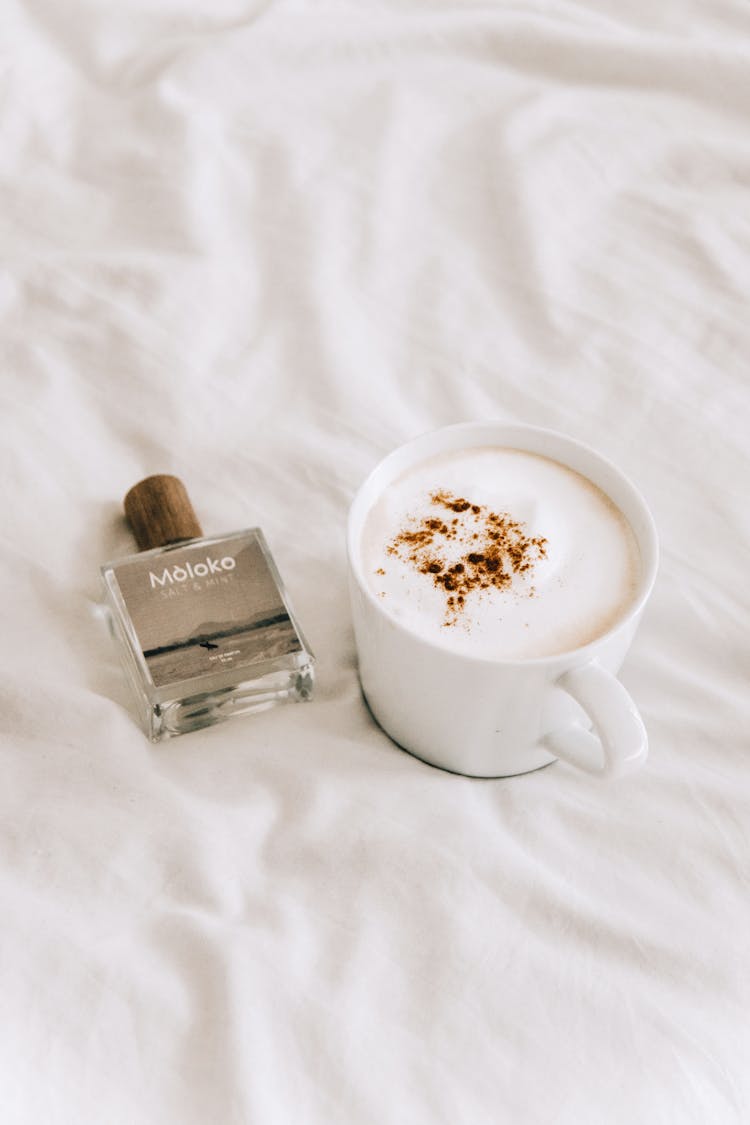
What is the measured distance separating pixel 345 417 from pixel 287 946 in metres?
0.40

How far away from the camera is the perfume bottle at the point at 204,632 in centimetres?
70

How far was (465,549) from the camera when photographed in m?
0.66

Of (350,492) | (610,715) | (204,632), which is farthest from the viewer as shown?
(350,492)

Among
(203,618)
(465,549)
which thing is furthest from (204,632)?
(465,549)

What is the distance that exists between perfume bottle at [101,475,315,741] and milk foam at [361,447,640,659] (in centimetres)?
9

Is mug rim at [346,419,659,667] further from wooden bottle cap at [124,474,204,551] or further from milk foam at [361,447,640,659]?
wooden bottle cap at [124,474,204,551]

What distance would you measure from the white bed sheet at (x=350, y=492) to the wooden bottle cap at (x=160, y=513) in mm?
30

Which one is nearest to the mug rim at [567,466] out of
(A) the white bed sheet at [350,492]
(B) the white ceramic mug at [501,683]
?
(B) the white ceramic mug at [501,683]

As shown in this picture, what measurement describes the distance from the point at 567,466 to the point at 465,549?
0.33 feet

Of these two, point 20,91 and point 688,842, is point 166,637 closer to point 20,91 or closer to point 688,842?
point 688,842

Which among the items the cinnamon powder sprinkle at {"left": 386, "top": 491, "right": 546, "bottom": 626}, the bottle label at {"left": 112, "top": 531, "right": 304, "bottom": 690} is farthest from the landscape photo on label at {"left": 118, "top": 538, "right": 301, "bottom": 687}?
the cinnamon powder sprinkle at {"left": 386, "top": 491, "right": 546, "bottom": 626}

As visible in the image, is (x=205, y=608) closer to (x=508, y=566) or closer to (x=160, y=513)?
(x=160, y=513)

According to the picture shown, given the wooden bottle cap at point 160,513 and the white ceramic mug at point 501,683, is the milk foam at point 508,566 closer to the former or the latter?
the white ceramic mug at point 501,683

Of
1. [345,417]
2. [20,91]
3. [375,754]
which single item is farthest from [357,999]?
[20,91]
